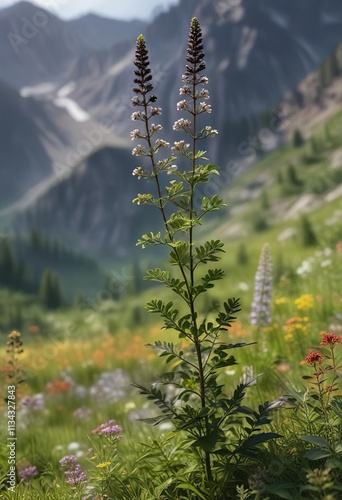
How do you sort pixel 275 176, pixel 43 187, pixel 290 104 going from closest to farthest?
1. pixel 275 176
2. pixel 290 104
3. pixel 43 187

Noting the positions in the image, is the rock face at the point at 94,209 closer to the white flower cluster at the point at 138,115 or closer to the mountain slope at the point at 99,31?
the mountain slope at the point at 99,31

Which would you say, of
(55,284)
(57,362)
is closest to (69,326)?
(55,284)

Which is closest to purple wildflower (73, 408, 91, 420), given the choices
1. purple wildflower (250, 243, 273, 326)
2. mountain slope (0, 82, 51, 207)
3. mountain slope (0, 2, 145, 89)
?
purple wildflower (250, 243, 273, 326)

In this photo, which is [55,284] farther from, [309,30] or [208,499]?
[309,30]

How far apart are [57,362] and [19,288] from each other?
1286 cm

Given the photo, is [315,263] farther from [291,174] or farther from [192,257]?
[291,174]

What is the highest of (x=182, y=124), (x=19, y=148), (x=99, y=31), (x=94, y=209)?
(x=99, y=31)

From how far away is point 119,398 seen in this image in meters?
8.87

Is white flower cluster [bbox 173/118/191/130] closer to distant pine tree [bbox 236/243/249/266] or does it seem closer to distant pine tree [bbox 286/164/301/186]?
distant pine tree [bbox 236/243/249/266]

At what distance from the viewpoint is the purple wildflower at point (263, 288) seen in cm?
595

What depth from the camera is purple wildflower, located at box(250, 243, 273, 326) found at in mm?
5945

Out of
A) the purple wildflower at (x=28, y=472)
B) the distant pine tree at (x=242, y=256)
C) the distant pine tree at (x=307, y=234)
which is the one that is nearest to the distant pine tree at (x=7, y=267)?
the distant pine tree at (x=242, y=256)

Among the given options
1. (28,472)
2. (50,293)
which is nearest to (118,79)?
(50,293)

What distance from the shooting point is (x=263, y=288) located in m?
6.10
